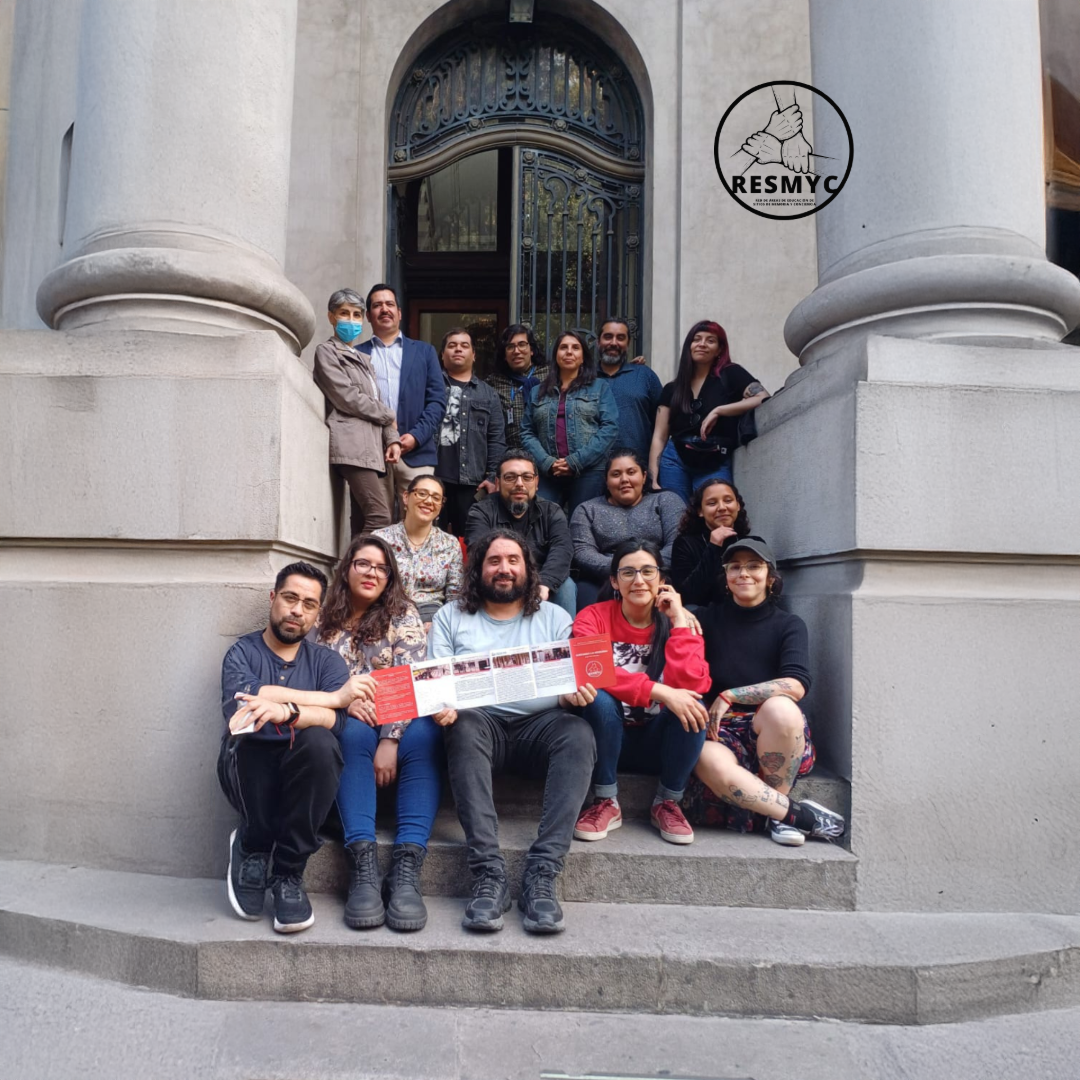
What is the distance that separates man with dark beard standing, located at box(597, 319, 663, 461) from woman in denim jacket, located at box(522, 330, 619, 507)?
15 centimetres

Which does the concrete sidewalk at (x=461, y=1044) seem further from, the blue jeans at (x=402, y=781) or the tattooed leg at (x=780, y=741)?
the tattooed leg at (x=780, y=741)

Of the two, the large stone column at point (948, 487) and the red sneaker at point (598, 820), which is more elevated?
the large stone column at point (948, 487)

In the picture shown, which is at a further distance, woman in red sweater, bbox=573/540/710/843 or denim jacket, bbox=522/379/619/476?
denim jacket, bbox=522/379/619/476

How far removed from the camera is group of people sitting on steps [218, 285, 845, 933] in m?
3.52

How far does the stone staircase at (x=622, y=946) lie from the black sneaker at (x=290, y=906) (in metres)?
0.04

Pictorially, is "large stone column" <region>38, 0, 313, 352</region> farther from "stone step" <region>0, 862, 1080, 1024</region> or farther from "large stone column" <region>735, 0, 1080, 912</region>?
"large stone column" <region>735, 0, 1080, 912</region>

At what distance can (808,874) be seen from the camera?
377 cm

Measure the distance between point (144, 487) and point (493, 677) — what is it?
176 cm

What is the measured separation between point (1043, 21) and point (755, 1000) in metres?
9.69

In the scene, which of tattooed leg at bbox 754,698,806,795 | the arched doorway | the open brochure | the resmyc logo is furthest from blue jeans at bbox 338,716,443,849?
the resmyc logo

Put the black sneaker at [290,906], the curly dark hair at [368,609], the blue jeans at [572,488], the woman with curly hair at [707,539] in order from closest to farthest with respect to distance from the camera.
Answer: the black sneaker at [290,906], the curly dark hair at [368,609], the woman with curly hair at [707,539], the blue jeans at [572,488]

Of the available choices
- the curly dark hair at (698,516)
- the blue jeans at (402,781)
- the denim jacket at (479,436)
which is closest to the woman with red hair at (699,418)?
the curly dark hair at (698,516)

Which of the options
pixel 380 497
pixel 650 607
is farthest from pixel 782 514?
pixel 380 497

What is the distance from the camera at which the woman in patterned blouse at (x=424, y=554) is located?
4.94m
